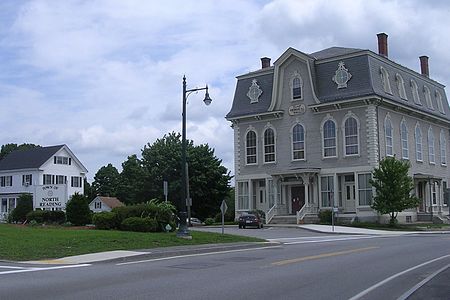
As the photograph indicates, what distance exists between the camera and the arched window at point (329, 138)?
166 ft

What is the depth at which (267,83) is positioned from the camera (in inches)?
2176

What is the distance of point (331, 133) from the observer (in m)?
50.9

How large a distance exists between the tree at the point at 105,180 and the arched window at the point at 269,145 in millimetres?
61740

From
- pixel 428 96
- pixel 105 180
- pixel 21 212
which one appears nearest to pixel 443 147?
pixel 428 96

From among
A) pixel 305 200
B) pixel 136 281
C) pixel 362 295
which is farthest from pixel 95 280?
pixel 305 200

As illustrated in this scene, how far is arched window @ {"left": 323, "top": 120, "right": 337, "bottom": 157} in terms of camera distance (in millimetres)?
50719

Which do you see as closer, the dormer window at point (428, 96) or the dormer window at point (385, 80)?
the dormer window at point (385, 80)

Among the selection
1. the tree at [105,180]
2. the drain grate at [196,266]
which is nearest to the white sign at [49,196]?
the drain grate at [196,266]

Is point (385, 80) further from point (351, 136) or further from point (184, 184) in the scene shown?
point (184, 184)

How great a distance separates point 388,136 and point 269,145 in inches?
412

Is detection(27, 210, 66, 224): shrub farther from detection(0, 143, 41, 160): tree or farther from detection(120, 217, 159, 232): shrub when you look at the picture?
detection(0, 143, 41, 160): tree

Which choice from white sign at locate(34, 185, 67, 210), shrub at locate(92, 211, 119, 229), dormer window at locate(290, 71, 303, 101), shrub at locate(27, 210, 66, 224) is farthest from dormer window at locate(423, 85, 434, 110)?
shrub at locate(92, 211, 119, 229)

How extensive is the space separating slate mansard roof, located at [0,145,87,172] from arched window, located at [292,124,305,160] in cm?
3589

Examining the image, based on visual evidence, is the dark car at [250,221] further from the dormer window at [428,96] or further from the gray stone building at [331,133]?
the dormer window at [428,96]
